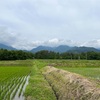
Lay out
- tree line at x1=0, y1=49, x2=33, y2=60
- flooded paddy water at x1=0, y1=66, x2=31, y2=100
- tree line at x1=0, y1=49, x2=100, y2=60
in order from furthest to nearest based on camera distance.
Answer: tree line at x1=0, y1=49, x2=100, y2=60
tree line at x1=0, y1=49, x2=33, y2=60
flooded paddy water at x1=0, y1=66, x2=31, y2=100

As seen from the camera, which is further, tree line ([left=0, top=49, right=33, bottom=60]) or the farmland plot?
tree line ([left=0, top=49, right=33, bottom=60])

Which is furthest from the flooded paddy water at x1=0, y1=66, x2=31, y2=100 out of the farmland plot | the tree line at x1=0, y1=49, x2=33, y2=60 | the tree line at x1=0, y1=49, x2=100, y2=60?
the tree line at x1=0, y1=49, x2=100, y2=60

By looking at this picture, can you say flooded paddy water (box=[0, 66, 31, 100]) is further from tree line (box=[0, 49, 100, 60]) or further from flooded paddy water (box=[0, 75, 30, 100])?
tree line (box=[0, 49, 100, 60])

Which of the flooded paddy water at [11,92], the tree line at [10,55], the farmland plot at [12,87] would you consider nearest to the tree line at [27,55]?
the tree line at [10,55]

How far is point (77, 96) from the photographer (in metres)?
6.83

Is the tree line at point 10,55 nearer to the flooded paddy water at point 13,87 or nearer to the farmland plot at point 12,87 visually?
the farmland plot at point 12,87

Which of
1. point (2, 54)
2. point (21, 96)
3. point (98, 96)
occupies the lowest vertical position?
point (21, 96)

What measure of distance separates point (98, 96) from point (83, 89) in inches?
50.0

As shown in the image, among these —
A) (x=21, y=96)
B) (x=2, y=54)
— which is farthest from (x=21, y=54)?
(x=21, y=96)

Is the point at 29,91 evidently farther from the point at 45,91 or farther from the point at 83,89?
the point at 83,89

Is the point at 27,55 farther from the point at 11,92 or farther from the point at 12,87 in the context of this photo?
the point at 11,92

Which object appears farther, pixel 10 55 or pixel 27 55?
pixel 27 55

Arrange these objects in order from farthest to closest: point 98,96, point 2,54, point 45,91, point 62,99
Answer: point 2,54
point 45,91
point 62,99
point 98,96

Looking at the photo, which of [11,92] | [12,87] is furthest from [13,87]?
[11,92]
